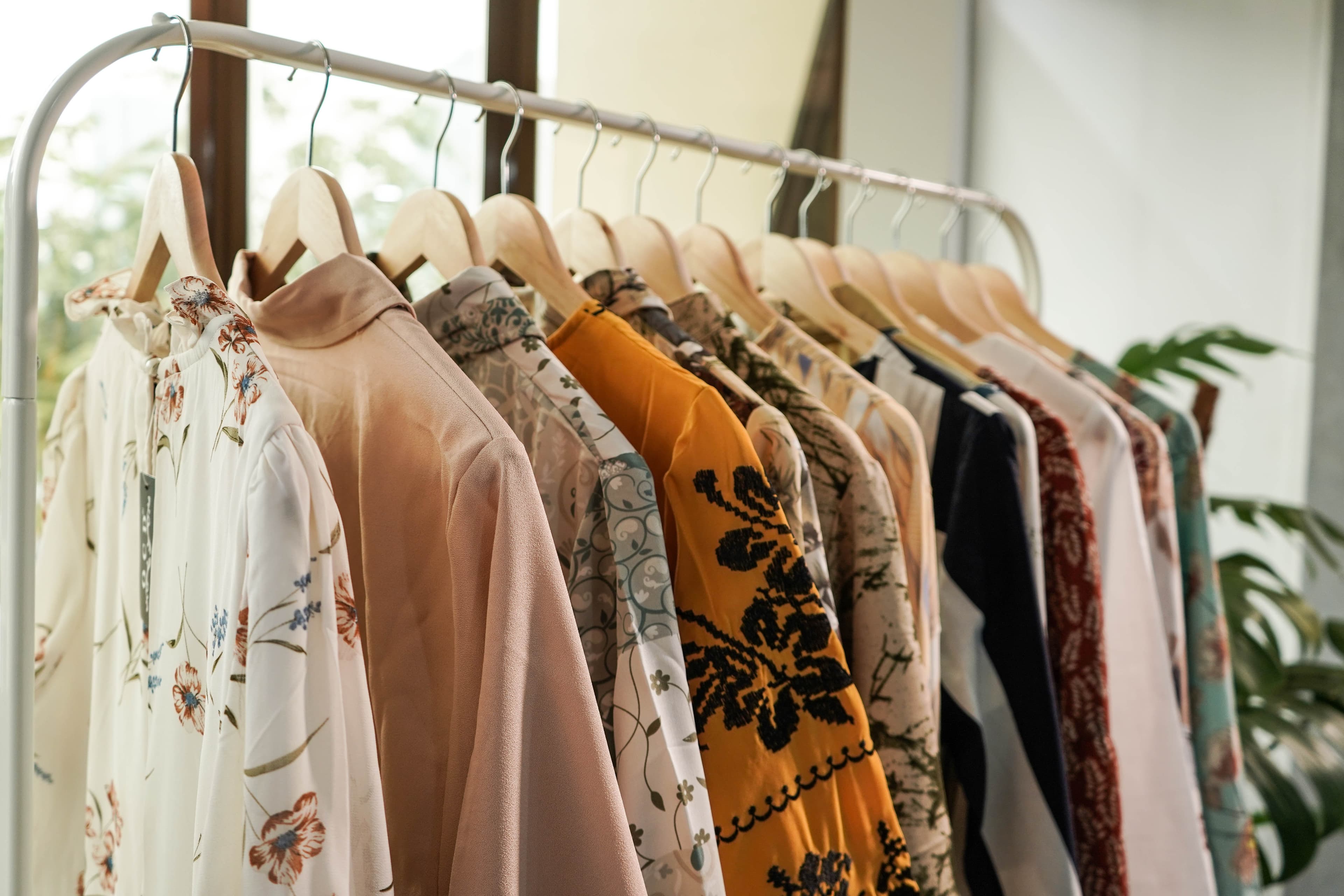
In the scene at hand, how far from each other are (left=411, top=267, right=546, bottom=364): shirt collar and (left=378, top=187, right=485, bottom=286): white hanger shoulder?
37 mm

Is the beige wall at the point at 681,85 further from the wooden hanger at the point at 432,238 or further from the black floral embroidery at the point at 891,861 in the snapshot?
the black floral embroidery at the point at 891,861

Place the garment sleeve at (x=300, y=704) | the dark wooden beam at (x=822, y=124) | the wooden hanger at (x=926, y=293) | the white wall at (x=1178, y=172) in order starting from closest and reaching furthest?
the garment sleeve at (x=300, y=704), the wooden hanger at (x=926, y=293), the dark wooden beam at (x=822, y=124), the white wall at (x=1178, y=172)

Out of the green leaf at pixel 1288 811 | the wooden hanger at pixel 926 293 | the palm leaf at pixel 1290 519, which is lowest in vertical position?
the green leaf at pixel 1288 811

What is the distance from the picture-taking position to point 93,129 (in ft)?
3.83

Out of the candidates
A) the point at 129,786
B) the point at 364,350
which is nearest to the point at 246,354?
the point at 364,350

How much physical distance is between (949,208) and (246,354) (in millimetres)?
1829

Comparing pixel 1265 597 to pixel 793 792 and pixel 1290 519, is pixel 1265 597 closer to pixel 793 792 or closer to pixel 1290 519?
pixel 1290 519

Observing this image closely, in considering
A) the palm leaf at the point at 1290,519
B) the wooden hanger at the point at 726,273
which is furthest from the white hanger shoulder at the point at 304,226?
the palm leaf at the point at 1290,519

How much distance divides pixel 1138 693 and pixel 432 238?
76 cm

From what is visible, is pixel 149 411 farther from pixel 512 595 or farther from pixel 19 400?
pixel 512 595

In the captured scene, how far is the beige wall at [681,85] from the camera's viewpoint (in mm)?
1711

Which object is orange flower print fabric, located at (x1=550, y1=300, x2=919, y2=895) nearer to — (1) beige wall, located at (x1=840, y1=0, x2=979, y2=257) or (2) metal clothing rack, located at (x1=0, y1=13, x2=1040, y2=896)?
(2) metal clothing rack, located at (x1=0, y1=13, x2=1040, y2=896)

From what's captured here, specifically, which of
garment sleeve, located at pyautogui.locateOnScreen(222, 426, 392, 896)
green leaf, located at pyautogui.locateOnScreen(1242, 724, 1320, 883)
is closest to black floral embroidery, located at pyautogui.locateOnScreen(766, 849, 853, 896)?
garment sleeve, located at pyautogui.locateOnScreen(222, 426, 392, 896)

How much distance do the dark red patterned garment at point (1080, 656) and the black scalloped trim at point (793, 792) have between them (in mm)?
294
